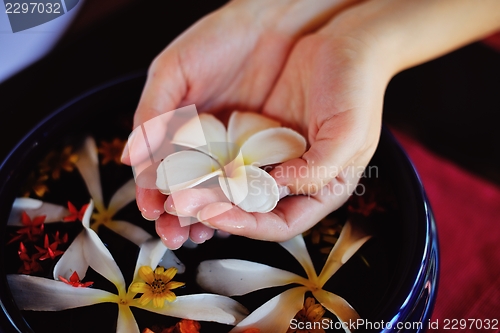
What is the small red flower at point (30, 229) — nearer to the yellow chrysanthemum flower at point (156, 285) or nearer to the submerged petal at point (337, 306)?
the yellow chrysanthemum flower at point (156, 285)

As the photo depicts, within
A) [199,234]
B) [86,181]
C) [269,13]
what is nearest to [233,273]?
[199,234]

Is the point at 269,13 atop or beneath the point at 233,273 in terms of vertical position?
atop

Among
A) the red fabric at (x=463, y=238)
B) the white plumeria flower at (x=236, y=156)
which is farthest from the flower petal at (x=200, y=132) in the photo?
the red fabric at (x=463, y=238)

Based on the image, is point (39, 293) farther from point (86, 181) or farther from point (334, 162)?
point (334, 162)

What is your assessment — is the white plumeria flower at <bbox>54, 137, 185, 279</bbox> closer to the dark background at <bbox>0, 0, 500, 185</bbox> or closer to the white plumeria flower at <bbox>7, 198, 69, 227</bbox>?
the white plumeria flower at <bbox>7, 198, 69, 227</bbox>

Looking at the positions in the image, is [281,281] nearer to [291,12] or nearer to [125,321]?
[125,321]

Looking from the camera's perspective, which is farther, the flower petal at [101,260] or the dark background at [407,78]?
the dark background at [407,78]
